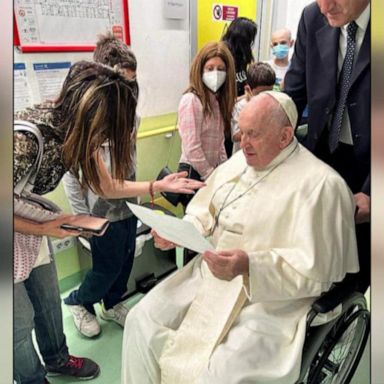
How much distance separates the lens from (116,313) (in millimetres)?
1981

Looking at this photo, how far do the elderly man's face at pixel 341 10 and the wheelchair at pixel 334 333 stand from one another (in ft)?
2.53

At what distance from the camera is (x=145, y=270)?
87.2 inches

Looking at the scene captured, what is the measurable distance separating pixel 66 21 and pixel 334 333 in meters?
1.77

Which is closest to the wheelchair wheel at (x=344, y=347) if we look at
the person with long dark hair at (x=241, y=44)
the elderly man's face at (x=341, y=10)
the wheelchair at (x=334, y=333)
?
the wheelchair at (x=334, y=333)

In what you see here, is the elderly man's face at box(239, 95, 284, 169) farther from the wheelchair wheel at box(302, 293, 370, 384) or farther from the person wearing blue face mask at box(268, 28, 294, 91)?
the person wearing blue face mask at box(268, 28, 294, 91)

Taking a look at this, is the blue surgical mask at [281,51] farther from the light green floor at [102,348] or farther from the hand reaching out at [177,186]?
the light green floor at [102,348]

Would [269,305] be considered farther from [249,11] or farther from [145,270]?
[249,11]

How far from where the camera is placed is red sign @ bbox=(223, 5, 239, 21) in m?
2.81

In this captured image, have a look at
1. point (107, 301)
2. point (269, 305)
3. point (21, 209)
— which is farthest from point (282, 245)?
point (107, 301)

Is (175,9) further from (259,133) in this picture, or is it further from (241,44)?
(259,133)

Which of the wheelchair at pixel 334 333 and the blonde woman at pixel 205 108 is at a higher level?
the blonde woman at pixel 205 108

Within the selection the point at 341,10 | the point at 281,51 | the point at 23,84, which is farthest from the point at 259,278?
the point at 281,51

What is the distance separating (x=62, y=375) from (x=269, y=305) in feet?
3.24

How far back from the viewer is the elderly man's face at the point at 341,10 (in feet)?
3.37
